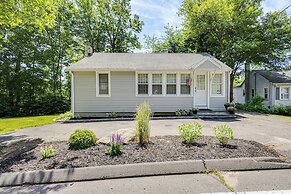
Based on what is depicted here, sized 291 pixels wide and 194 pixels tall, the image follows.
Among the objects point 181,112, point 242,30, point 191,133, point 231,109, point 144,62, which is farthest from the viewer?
point 242,30

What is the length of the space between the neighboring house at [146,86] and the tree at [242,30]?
6.96 m

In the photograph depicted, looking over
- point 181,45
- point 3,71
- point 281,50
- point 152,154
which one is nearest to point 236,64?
point 281,50

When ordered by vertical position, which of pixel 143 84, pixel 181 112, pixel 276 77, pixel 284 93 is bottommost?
pixel 181 112

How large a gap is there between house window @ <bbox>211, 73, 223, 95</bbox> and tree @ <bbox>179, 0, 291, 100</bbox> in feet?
20.0

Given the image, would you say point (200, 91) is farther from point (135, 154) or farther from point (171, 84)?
point (135, 154)

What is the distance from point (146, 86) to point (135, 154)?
8228 mm

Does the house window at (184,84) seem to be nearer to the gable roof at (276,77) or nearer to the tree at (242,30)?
the tree at (242,30)

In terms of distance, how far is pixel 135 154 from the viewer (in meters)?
4.47

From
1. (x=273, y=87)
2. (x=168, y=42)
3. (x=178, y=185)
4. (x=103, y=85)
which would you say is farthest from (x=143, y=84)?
(x=273, y=87)

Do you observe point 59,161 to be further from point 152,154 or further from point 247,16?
point 247,16

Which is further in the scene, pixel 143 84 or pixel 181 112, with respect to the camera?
pixel 143 84

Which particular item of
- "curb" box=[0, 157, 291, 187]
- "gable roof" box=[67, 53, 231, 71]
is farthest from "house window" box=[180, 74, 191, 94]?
"curb" box=[0, 157, 291, 187]

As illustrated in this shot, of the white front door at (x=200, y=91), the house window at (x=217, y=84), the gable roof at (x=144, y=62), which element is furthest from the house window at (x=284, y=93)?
the white front door at (x=200, y=91)

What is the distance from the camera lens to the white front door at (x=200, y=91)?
41.9 ft
